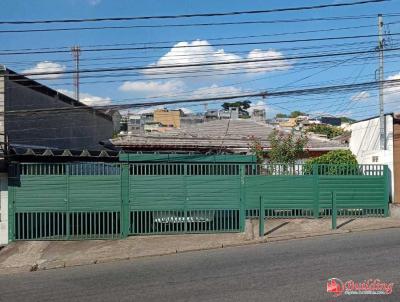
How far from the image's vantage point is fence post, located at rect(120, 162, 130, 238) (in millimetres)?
14406

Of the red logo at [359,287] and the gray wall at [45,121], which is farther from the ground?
the gray wall at [45,121]

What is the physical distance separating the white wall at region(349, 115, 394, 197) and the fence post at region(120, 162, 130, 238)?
361 inches

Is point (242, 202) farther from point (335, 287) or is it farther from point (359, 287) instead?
point (359, 287)

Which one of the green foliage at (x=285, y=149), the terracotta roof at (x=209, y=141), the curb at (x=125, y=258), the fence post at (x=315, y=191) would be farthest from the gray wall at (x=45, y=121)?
the fence post at (x=315, y=191)

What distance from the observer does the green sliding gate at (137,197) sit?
1412 cm

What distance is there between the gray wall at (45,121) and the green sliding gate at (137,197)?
2.75m

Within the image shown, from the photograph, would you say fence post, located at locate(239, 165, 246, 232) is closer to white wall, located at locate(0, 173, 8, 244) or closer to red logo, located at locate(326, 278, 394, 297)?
white wall, located at locate(0, 173, 8, 244)

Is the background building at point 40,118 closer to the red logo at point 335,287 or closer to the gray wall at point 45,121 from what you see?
the gray wall at point 45,121

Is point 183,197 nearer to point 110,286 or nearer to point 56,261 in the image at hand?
point 56,261

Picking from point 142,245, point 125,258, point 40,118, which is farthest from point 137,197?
point 40,118

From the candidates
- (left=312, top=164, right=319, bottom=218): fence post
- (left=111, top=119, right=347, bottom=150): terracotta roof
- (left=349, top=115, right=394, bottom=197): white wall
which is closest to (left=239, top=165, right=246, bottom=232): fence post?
(left=312, top=164, right=319, bottom=218): fence post

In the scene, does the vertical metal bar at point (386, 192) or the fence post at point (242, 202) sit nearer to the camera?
the fence post at point (242, 202)

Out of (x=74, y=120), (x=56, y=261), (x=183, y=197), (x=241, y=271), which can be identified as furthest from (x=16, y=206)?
(x=74, y=120)

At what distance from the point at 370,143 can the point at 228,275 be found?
14761 millimetres
